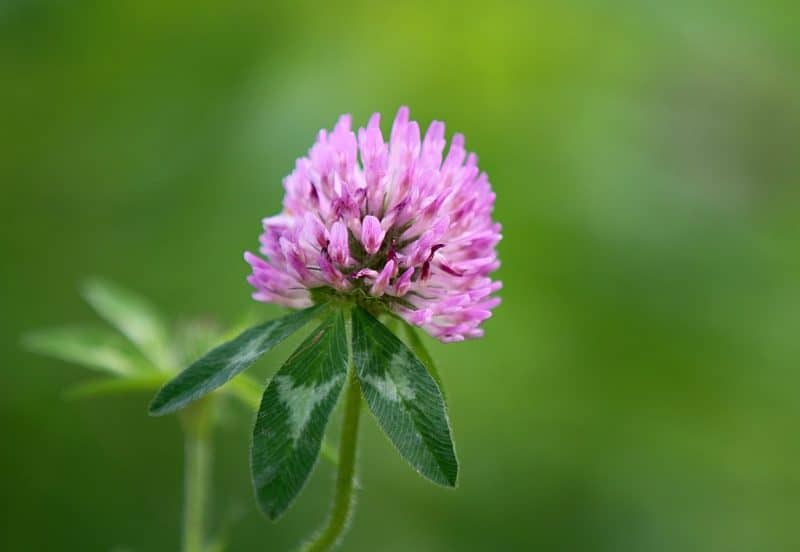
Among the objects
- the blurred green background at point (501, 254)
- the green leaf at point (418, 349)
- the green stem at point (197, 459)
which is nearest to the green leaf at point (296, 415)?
the green leaf at point (418, 349)

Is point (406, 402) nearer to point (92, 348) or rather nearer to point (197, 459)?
point (197, 459)

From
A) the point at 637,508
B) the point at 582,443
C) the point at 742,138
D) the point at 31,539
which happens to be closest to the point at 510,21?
the point at 742,138

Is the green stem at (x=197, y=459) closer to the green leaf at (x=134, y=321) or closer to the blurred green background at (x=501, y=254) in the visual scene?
the green leaf at (x=134, y=321)

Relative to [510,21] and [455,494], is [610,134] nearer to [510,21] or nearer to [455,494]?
[510,21]

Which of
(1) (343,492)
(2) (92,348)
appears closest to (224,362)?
(1) (343,492)

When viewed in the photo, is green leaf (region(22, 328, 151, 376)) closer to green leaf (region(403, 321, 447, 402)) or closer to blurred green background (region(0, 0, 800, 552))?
green leaf (region(403, 321, 447, 402))

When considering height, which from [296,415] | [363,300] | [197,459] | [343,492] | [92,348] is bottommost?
[343,492]
